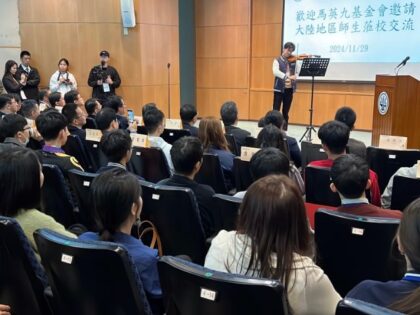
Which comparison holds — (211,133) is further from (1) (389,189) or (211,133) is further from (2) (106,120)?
(1) (389,189)

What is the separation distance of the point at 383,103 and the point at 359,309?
5028 millimetres

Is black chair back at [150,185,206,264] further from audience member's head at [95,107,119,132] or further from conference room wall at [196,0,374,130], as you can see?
conference room wall at [196,0,374,130]

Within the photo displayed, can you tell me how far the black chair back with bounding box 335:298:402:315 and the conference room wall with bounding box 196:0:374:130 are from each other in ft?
26.0

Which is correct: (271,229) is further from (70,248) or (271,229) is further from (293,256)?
(70,248)

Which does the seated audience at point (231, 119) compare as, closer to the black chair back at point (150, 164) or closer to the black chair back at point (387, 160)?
the black chair back at point (150, 164)

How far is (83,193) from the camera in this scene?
247cm

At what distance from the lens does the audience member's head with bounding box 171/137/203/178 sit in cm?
250

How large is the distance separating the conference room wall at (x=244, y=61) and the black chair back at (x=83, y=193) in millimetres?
6822

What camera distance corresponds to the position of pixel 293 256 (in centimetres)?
129

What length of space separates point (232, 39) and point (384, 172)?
6.85 m

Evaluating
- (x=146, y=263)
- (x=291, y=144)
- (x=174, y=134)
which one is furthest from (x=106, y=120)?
(x=146, y=263)

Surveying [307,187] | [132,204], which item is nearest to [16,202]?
[132,204]

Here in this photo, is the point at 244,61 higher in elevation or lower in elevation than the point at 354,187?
higher

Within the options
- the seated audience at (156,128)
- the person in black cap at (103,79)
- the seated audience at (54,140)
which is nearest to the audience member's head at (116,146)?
the seated audience at (54,140)
